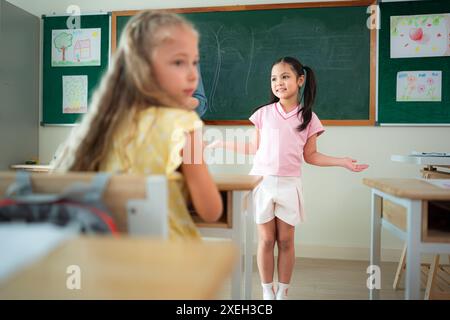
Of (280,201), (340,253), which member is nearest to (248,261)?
(280,201)

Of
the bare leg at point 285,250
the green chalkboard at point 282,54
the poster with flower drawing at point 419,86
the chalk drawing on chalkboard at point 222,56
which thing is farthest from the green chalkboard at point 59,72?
the poster with flower drawing at point 419,86

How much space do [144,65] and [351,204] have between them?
2.55m

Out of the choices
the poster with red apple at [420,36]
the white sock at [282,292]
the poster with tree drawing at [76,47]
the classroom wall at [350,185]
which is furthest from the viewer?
the poster with tree drawing at [76,47]

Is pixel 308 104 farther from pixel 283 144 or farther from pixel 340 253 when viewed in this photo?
pixel 340 253

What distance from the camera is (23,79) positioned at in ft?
10.8

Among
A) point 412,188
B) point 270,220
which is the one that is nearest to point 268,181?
point 270,220

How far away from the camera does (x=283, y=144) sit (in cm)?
218

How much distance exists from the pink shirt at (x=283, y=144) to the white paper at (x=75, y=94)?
1.97 m

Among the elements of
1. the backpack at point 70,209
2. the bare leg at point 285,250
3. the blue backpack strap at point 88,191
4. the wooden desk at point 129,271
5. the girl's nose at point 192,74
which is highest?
the girl's nose at point 192,74

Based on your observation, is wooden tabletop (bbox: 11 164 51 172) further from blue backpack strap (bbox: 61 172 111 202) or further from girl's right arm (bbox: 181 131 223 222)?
blue backpack strap (bbox: 61 172 111 202)

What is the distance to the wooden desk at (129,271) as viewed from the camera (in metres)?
0.39

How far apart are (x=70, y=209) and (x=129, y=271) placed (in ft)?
0.93

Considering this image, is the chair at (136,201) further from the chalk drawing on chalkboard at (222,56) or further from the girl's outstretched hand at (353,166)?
the chalk drawing on chalkboard at (222,56)
